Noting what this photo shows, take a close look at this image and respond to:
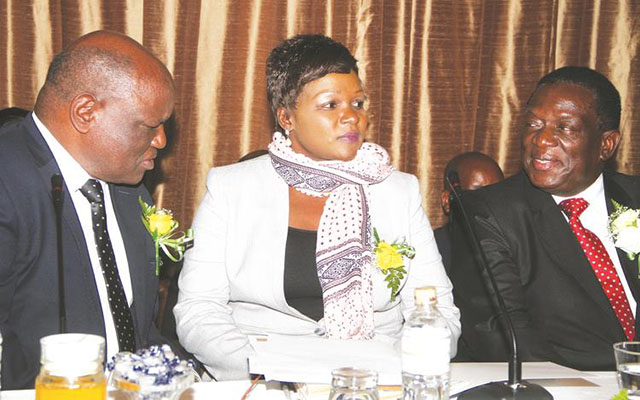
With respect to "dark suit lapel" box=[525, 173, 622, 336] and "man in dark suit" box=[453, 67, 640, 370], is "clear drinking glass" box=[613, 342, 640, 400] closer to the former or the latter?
"man in dark suit" box=[453, 67, 640, 370]

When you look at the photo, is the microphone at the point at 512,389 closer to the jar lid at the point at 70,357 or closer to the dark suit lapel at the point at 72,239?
the jar lid at the point at 70,357

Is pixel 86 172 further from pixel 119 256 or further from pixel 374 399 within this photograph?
pixel 374 399

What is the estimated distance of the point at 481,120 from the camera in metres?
4.64

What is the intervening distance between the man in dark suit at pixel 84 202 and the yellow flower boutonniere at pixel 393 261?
859 mm

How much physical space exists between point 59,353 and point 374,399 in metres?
0.62

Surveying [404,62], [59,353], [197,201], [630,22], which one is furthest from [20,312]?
[630,22]

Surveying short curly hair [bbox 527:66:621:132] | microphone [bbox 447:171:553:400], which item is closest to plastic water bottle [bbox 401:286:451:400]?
microphone [bbox 447:171:553:400]

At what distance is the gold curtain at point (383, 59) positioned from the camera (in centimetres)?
398

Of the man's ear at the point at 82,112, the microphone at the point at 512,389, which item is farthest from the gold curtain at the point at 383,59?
the microphone at the point at 512,389

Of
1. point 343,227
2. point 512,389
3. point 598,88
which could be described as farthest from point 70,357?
point 598,88

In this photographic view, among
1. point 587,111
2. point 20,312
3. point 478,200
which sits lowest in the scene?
point 20,312

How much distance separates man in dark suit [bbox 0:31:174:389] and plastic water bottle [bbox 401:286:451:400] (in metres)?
1.22

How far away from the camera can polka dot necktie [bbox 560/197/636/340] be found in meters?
3.01

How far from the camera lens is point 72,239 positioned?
2477 mm
